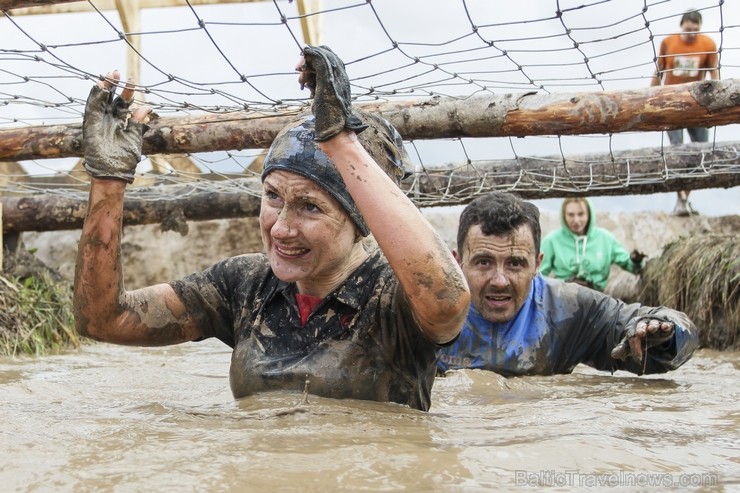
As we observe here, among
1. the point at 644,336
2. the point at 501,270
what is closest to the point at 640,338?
the point at 644,336

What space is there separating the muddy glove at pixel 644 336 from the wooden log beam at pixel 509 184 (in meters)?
2.42

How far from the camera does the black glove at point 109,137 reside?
3.08 meters

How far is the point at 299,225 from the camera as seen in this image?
2.97 metres

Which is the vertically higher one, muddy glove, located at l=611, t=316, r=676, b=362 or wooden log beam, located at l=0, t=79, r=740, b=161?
wooden log beam, located at l=0, t=79, r=740, b=161

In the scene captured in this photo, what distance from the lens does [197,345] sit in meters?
8.13

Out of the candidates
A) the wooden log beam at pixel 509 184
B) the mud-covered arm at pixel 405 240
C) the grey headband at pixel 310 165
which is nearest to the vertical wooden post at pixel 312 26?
the wooden log beam at pixel 509 184

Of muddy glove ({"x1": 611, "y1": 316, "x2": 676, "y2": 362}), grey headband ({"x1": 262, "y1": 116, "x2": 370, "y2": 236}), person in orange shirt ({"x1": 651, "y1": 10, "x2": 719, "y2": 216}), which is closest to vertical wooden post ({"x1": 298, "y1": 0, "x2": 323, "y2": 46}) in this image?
person in orange shirt ({"x1": 651, "y1": 10, "x2": 719, "y2": 216})

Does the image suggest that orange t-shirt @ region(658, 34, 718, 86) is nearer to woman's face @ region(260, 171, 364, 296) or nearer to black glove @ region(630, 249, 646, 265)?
black glove @ region(630, 249, 646, 265)

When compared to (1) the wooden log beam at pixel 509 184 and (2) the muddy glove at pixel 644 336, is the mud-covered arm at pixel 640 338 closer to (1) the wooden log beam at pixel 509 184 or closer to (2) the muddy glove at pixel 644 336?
(2) the muddy glove at pixel 644 336

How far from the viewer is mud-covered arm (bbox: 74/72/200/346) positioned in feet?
10.1

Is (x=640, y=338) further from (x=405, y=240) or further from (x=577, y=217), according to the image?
(x=577, y=217)

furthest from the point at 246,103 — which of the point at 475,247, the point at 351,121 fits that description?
the point at 351,121

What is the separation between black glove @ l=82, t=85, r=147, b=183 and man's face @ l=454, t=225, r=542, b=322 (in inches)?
90.0

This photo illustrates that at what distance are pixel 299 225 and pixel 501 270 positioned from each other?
2240mm
